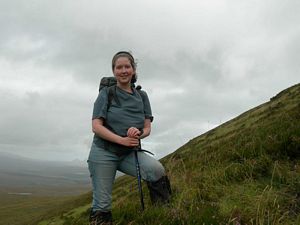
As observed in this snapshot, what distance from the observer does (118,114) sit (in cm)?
672

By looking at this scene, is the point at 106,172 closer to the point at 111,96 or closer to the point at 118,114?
the point at 118,114

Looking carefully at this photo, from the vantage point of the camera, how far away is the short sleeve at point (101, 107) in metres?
6.63

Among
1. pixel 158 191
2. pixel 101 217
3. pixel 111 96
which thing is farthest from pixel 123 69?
pixel 101 217

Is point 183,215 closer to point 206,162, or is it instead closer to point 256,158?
point 256,158

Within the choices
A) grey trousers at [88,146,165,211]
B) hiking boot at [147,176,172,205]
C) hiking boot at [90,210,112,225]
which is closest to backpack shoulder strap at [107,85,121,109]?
grey trousers at [88,146,165,211]

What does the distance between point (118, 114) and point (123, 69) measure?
2.86 feet

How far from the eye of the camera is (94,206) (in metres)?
6.54

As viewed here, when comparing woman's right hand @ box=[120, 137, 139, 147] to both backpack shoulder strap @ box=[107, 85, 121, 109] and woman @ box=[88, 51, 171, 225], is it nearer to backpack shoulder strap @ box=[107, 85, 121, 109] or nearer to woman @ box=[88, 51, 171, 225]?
woman @ box=[88, 51, 171, 225]

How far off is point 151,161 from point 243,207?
176 centimetres

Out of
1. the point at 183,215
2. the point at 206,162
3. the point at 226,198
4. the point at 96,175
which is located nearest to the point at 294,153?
the point at 226,198

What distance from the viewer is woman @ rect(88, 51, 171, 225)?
21.2 ft

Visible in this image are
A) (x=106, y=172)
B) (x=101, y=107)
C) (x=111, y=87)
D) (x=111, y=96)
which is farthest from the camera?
(x=111, y=87)

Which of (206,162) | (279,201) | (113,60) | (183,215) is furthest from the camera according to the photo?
(206,162)

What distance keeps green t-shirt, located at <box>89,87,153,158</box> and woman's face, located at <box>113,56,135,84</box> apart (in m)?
0.22
